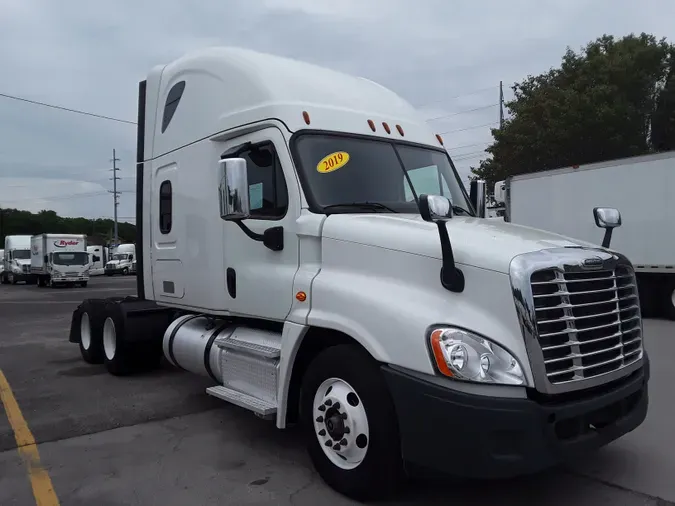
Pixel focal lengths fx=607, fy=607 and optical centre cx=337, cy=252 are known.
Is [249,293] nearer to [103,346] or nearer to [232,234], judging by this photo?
[232,234]

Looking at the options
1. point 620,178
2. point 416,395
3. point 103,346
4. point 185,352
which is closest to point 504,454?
point 416,395

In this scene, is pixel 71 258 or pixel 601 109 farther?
pixel 71 258

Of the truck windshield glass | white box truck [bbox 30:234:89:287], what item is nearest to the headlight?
white box truck [bbox 30:234:89:287]

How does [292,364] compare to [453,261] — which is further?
[292,364]

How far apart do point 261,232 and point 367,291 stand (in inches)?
52.3

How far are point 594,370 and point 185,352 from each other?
4.02 meters

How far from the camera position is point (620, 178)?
13625 millimetres

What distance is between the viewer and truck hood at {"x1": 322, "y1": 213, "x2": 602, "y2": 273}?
3689mm

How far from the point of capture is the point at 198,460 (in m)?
4.92

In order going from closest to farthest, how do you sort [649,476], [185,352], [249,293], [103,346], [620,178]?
[649,476], [249,293], [185,352], [103,346], [620,178]

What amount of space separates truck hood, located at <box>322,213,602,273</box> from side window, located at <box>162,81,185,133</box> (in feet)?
9.22

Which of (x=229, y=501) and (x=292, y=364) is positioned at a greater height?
(x=292, y=364)

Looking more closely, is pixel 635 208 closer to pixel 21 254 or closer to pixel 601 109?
pixel 601 109

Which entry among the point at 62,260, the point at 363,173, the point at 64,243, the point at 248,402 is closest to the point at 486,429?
the point at 248,402
